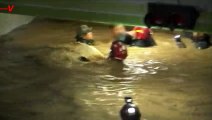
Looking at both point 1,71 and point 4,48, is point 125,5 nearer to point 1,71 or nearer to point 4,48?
point 1,71

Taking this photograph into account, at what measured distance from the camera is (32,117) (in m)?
4.40

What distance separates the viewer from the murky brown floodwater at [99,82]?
178 inches

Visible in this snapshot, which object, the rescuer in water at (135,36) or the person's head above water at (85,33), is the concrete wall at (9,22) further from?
the rescuer in water at (135,36)

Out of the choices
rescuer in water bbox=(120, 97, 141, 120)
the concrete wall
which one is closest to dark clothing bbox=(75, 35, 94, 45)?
the concrete wall

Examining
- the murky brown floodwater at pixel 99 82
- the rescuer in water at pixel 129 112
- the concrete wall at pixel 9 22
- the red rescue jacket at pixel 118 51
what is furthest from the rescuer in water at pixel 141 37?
the rescuer in water at pixel 129 112

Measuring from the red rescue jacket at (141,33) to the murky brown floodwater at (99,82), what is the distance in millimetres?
245

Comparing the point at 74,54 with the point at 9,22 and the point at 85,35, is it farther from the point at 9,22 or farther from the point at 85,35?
the point at 9,22

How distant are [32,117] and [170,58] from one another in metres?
2.59

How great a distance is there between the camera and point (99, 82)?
17.5 ft

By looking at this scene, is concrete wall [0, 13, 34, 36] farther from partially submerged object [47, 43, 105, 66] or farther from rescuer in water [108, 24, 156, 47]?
rescuer in water [108, 24, 156, 47]

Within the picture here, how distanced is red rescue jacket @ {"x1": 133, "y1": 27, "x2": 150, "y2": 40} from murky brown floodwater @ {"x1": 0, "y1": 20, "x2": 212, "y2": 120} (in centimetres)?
25

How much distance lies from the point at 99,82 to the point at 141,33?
1.64 m

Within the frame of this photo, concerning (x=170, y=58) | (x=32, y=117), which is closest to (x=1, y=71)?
(x=32, y=117)

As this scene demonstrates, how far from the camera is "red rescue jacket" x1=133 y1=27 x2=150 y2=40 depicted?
6.63m
